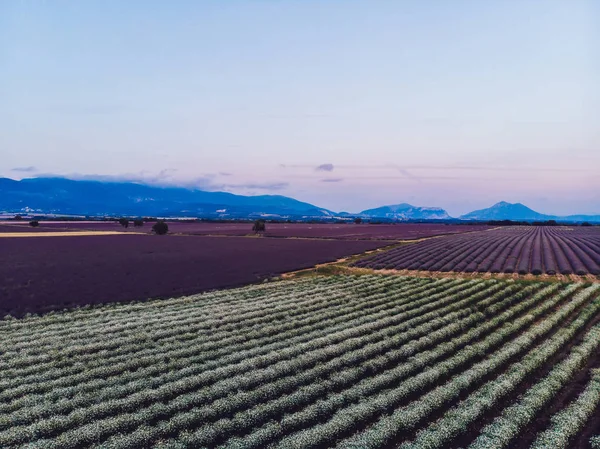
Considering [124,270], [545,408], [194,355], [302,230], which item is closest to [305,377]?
[194,355]

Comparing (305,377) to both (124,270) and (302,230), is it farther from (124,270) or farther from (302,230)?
(302,230)

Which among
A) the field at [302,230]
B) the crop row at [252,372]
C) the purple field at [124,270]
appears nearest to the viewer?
the crop row at [252,372]

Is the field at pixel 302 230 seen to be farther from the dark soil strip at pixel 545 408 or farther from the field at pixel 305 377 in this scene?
the dark soil strip at pixel 545 408

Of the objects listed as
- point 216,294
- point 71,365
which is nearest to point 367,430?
point 71,365

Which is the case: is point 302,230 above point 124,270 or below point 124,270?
above

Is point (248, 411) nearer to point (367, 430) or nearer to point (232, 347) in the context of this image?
point (367, 430)

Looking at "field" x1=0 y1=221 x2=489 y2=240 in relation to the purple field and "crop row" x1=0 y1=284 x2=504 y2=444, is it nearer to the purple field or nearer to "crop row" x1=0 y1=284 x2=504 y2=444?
the purple field

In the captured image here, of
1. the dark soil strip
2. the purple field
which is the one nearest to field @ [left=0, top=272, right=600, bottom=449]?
the dark soil strip

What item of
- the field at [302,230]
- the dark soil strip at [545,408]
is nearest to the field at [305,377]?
the dark soil strip at [545,408]
